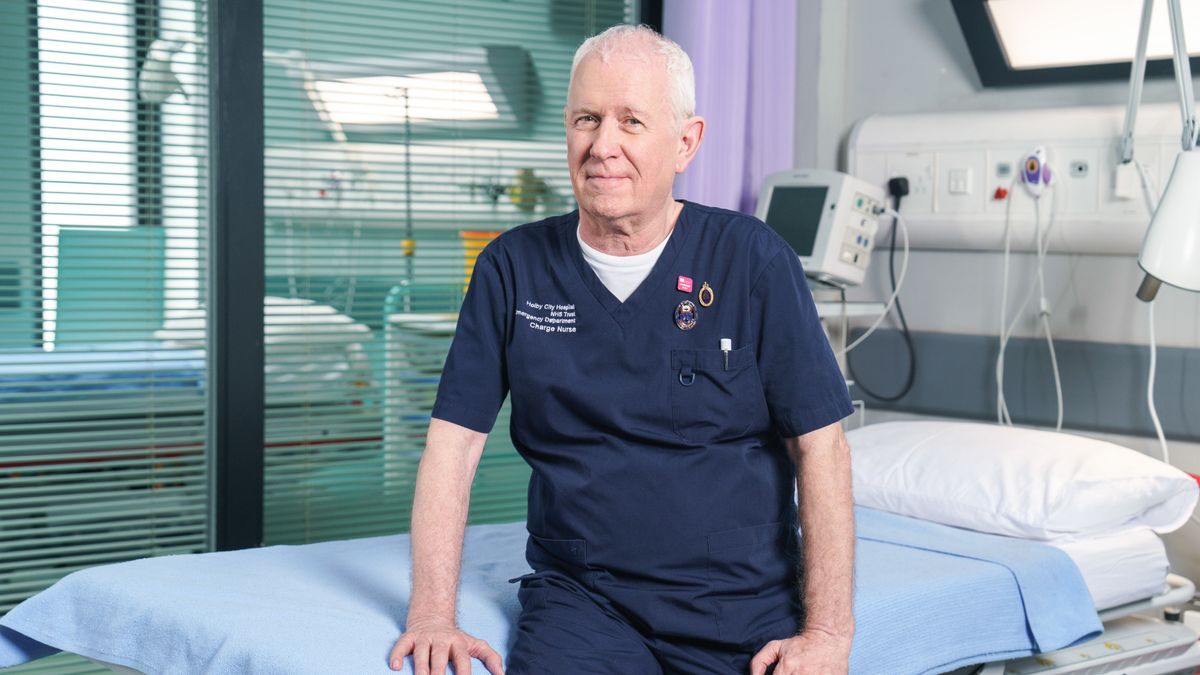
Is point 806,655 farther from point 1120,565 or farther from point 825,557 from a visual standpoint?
point 1120,565

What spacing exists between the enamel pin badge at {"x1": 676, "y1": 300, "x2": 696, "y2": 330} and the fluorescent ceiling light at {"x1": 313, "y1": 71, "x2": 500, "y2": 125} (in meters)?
1.57

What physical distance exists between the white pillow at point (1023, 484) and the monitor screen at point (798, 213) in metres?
0.58

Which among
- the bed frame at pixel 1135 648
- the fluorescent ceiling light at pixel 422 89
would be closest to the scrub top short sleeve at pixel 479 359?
the bed frame at pixel 1135 648

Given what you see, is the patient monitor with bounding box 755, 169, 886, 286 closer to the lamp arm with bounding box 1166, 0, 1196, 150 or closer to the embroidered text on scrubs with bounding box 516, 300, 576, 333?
the lamp arm with bounding box 1166, 0, 1196, 150

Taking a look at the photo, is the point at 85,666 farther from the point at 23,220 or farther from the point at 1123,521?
the point at 1123,521

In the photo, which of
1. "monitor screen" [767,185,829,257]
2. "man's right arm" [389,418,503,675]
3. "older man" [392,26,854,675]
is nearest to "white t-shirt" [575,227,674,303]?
"older man" [392,26,854,675]

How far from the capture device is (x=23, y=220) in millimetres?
2572

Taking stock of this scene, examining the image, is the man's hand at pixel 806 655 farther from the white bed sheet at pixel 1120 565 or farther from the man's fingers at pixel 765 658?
the white bed sheet at pixel 1120 565

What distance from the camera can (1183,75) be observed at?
2334 millimetres

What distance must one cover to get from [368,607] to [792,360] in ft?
2.26

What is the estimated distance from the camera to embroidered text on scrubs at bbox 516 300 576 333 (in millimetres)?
1677

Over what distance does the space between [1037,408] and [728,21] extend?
3.99 feet

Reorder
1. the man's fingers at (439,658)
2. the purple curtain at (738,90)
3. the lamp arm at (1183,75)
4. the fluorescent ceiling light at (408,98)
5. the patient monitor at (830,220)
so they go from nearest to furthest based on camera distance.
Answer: the man's fingers at (439,658) → the lamp arm at (1183,75) → the patient monitor at (830,220) → the fluorescent ceiling light at (408,98) → the purple curtain at (738,90)

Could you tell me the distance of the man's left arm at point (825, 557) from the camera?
1.56m
